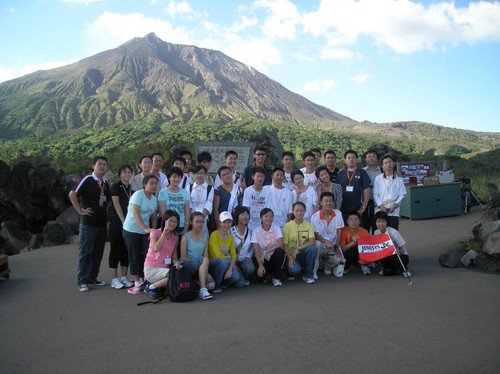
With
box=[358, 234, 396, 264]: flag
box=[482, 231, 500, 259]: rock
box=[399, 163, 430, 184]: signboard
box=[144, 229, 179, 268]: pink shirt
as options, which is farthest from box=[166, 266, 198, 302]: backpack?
box=[399, 163, 430, 184]: signboard

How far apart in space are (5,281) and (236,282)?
Answer: 333cm

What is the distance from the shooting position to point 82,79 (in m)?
75.5

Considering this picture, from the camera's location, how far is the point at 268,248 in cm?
479

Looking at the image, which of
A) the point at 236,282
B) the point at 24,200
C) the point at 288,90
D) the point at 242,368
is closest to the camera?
the point at 242,368

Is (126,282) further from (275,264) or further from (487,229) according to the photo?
(487,229)

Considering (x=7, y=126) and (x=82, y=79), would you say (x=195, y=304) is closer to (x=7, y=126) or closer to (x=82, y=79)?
(x=7, y=126)

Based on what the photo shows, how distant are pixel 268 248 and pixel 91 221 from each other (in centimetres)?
225

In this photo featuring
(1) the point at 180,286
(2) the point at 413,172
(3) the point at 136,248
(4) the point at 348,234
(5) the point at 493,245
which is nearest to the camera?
(1) the point at 180,286

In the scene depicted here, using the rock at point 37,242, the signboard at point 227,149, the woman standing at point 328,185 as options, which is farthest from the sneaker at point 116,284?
the rock at point 37,242

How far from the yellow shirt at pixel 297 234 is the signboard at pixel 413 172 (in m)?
6.35

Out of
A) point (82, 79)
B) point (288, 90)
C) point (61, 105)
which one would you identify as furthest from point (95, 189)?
point (288, 90)

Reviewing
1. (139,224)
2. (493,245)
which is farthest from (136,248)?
(493,245)

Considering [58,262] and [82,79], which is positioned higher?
[82,79]

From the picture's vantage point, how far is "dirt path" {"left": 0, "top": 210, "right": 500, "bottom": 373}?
2.82m
